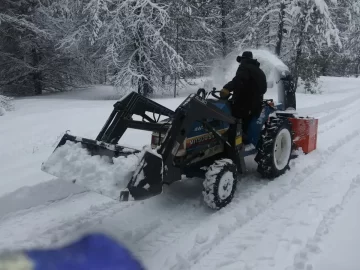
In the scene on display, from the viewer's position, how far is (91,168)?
3.75 meters

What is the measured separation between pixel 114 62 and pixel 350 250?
1329 cm

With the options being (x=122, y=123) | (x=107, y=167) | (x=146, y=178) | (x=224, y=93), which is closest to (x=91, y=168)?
(x=107, y=167)

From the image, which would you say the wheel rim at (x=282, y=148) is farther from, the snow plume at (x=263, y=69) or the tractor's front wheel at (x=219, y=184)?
the tractor's front wheel at (x=219, y=184)

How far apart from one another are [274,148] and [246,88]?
1039mm

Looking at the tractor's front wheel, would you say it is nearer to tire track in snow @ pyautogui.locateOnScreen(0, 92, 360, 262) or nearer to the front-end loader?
the front-end loader

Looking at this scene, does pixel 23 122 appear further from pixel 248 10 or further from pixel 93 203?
pixel 248 10

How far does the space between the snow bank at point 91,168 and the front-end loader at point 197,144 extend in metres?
0.04

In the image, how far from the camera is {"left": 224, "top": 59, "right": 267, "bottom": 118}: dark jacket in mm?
5109

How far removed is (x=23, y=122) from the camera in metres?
8.61

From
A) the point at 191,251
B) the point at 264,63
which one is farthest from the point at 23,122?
the point at 191,251

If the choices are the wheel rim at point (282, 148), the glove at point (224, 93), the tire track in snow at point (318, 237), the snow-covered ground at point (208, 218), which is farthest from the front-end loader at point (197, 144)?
the tire track in snow at point (318, 237)

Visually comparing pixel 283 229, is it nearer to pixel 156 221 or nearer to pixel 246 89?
pixel 156 221

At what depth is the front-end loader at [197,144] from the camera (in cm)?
371

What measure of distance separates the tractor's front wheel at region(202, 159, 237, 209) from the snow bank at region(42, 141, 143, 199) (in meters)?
1.04
